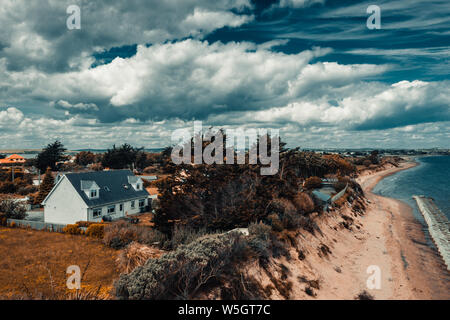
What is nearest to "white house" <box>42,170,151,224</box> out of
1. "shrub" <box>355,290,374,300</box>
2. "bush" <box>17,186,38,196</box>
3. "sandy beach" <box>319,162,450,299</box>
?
"sandy beach" <box>319,162,450,299</box>

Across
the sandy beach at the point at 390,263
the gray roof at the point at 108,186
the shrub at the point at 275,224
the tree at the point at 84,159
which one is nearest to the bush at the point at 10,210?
the gray roof at the point at 108,186

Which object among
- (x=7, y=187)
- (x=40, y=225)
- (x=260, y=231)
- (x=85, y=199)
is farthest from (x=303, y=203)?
(x=7, y=187)

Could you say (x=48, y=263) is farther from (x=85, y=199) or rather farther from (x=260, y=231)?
(x=85, y=199)

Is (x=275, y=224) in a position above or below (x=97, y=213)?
above

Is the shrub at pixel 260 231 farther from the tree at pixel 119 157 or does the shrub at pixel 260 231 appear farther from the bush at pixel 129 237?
the tree at pixel 119 157
